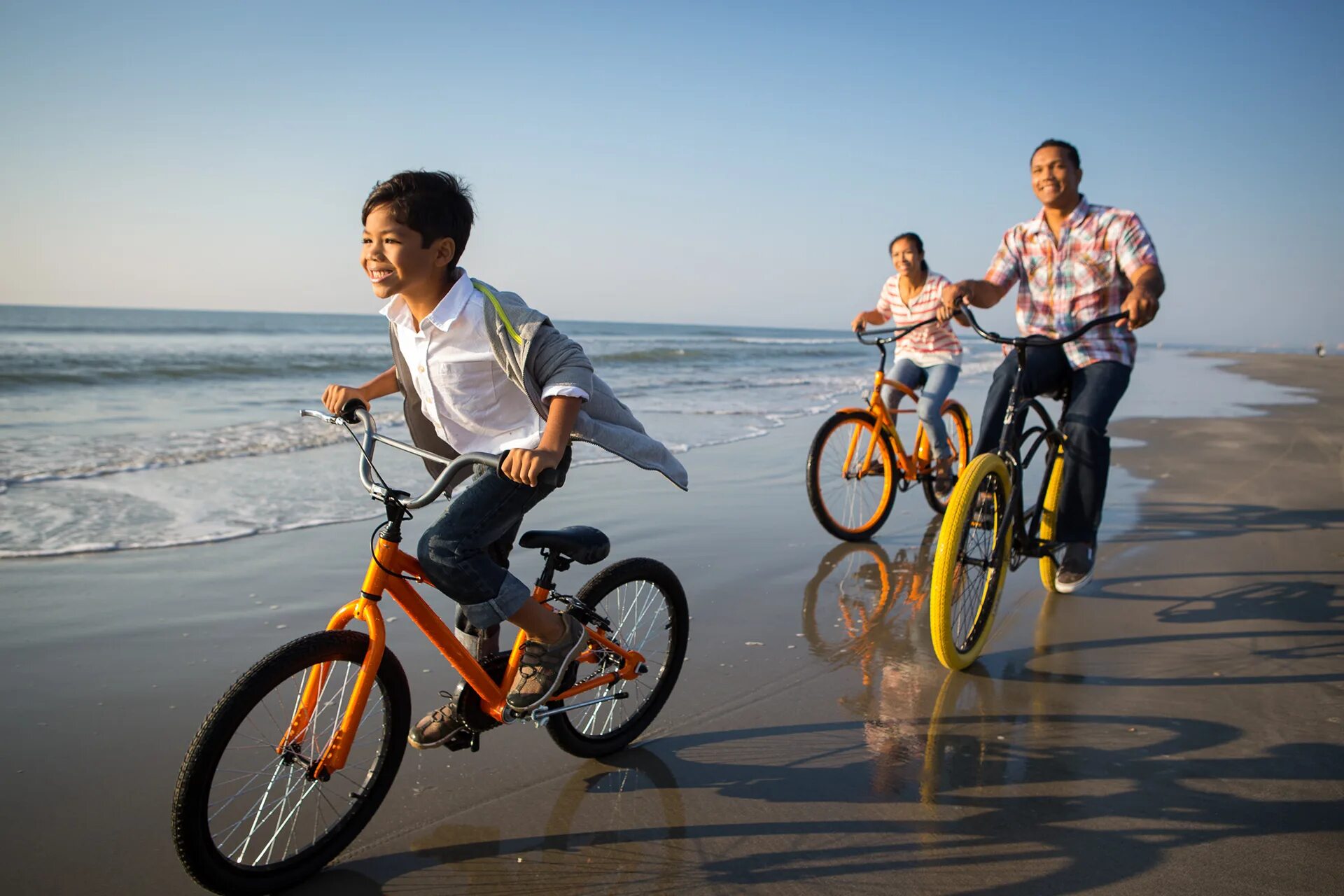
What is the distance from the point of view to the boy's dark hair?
251 cm

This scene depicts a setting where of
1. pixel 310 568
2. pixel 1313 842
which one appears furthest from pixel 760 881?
pixel 310 568

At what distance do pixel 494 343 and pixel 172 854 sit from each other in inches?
63.3

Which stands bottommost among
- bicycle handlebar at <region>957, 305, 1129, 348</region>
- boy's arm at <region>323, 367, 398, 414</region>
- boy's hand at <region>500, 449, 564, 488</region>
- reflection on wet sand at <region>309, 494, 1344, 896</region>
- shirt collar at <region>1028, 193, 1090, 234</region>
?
Result: reflection on wet sand at <region>309, 494, 1344, 896</region>

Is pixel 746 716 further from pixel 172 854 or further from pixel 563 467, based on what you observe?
pixel 172 854

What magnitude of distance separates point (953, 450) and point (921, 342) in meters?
0.84

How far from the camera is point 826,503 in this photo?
6.21 metres

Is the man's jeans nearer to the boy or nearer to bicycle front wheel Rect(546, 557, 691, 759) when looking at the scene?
bicycle front wheel Rect(546, 557, 691, 759)

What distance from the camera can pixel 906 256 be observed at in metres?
6.93

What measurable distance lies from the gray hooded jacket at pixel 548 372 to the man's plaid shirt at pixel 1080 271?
271 cm

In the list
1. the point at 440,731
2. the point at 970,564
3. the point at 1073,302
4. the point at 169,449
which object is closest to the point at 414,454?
the point at 440,731

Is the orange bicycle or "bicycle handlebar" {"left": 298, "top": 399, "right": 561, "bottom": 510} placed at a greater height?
"bicycle handlebar" {"left": 298, "top": 399, "right": 561, "bottom": 510}

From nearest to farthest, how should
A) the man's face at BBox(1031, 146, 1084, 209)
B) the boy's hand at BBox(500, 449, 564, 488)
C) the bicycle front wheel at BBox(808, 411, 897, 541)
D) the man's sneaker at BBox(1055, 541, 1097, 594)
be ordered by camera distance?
the boy's hand at BBox(500, 449, 564, 488)
the man's face at BBox(1031, 146, 1084, 209)
the man's sneaker at BBox(1055, 541, 1097, 594)
the bicycle front wheel at BBox(808, 411, 897, 541)

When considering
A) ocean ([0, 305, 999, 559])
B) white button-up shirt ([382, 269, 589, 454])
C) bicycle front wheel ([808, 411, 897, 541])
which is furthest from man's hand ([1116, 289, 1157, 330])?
ocean ([0, 305, 999, 559])

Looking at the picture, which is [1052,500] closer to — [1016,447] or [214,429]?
[1016,447]
